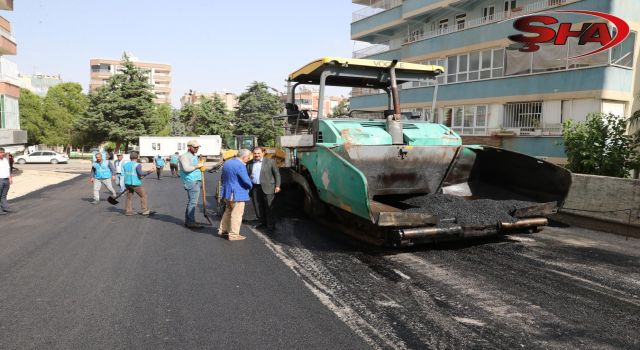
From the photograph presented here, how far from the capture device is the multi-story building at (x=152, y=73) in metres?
99.0

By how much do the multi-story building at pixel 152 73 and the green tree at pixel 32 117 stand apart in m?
47.2

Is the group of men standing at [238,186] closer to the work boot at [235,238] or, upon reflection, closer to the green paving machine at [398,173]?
the work boot at [235,238]

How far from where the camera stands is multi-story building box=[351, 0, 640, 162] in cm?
1616

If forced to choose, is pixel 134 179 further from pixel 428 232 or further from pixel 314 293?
pixel 428 232

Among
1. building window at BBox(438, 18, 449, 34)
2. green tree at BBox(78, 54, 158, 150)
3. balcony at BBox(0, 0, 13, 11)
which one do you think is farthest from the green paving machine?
green tree at BBox(78, 54, 158, 150)

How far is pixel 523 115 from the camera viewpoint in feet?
62.3

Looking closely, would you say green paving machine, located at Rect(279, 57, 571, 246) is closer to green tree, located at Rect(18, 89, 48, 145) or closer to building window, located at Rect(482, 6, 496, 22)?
building window, located at Rect(482, 6, 496, 22)

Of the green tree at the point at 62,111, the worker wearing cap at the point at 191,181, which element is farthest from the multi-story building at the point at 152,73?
the worker wearing cap at the point at 191,181

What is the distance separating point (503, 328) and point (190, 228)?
597 centimetres

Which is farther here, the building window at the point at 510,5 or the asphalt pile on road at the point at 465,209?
the building window at the point at 510,5

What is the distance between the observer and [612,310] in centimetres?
403

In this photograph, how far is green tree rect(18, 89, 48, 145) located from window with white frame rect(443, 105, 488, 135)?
48.6 metres

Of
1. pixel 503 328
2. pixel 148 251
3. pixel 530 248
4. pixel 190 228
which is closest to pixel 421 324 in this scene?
pixel 503 328

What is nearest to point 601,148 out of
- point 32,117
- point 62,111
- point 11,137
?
point 11,137
